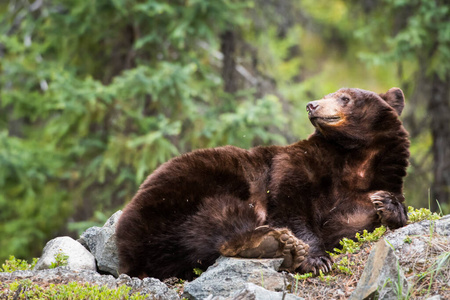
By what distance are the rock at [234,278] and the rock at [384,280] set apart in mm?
587

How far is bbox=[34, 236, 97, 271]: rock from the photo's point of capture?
450 centimetres

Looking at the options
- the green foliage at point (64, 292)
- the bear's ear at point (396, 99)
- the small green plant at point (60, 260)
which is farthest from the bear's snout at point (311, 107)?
the small green plant at point (60, 260)

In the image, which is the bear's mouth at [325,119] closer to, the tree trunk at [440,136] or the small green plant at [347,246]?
the small green plant at [347,246]

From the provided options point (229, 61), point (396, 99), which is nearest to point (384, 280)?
point (396, 99)

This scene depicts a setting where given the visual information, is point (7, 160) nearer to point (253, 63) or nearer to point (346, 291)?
point (253, 63)

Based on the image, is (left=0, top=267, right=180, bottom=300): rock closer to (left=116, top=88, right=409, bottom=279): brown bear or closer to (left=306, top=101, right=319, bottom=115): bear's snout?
(left=116, top=88, right=409, bottom=279): brown bear

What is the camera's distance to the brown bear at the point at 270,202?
166 inches

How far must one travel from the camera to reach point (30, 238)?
10.9 meters

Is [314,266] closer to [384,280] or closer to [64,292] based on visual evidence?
[384,280]

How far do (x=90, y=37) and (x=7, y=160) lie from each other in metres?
2.78

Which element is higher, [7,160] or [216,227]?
[216,227]

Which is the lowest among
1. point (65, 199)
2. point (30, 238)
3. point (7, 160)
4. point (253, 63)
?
point (30, 238)

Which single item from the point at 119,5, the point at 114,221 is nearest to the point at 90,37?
the point at 119,5

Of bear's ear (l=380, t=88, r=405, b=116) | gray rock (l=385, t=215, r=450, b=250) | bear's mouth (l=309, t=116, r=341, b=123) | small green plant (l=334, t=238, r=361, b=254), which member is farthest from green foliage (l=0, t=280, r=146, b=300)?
bear's ear (l=380, t=88, r=405, b=116)
